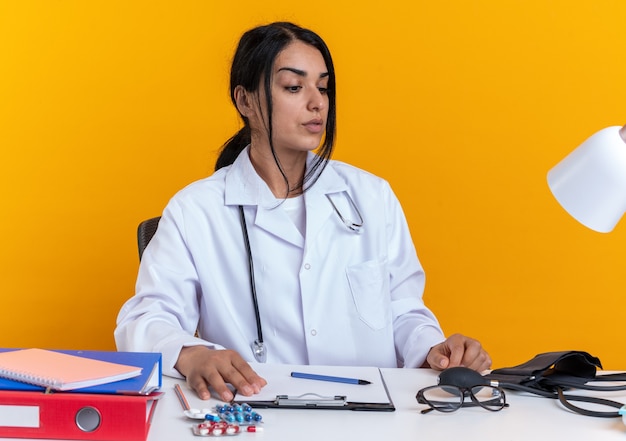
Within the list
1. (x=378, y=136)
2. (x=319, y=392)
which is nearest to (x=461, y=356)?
(x=319, y=392)

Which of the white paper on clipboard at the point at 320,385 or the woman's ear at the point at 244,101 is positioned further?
the woman's ear at the point at 244,101

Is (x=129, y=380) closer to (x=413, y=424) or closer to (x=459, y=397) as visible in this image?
(x=413, y=424)

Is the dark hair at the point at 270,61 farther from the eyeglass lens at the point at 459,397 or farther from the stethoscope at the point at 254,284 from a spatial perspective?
the eyeglass lens at the point at 459,397

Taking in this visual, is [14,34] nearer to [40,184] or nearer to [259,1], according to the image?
[40,184]

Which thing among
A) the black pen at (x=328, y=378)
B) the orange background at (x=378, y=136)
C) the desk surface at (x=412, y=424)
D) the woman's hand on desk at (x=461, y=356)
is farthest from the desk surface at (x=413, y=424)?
the orange background at (x=378, y=136)

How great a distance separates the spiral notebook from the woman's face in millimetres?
871

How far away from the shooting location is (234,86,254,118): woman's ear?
226 cm

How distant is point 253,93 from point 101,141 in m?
1.09

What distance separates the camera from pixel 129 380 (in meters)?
1.31

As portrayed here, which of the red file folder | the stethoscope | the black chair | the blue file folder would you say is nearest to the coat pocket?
the stethoscope

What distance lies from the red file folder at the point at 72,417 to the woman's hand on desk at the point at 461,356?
717mm

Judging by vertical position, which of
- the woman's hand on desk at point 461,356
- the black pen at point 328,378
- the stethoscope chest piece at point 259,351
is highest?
the black pen at point 328,378

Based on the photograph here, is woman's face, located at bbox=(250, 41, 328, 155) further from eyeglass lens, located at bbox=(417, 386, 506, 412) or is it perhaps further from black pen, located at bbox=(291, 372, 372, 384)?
eyeglass lens, located at bbox=(417, 386, 506, 412)

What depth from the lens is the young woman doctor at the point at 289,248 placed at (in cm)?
203
